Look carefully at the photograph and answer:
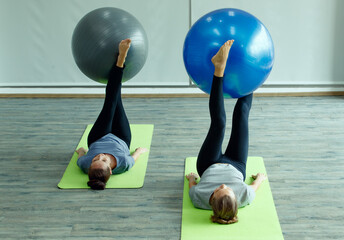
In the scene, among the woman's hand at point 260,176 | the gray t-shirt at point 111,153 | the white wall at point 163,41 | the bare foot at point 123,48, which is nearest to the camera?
the bare foot at point 123,48

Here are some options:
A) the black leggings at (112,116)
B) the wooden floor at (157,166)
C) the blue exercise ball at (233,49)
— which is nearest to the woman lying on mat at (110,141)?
the black leggings at (112,116)

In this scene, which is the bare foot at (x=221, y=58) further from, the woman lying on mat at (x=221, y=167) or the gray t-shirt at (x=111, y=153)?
the gray t-shirt at (x=111, y=153)

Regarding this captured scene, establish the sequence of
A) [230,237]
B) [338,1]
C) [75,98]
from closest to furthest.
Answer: [230,237], [338,1], [75,98]

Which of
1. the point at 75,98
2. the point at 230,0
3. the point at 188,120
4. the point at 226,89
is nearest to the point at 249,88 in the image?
the point at 226,89

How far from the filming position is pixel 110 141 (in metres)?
3.56

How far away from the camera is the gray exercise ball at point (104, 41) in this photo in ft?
10.6

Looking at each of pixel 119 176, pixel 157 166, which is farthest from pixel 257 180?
pixel 119 176

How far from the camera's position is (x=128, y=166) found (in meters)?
3.55

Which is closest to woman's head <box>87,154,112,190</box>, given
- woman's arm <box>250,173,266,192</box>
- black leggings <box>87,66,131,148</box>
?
black leggings <box>87,66,131,148</box>

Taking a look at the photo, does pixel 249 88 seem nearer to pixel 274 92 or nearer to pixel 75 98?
pixel 274 92

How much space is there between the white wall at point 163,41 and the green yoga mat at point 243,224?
7.05 ft

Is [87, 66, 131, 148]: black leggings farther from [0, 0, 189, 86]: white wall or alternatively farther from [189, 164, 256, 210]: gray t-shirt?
[0, 0, 189, 86]: white wall

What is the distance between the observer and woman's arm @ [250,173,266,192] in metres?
3.25

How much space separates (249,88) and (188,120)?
1624mm
